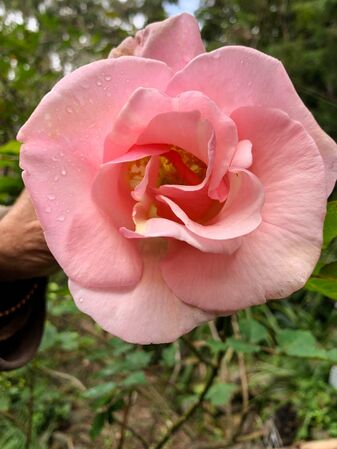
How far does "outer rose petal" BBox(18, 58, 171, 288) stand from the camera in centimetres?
39

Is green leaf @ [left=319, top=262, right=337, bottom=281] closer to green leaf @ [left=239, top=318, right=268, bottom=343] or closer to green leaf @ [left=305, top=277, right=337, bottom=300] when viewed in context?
green leaf @ [left=305, top=277, right=337, bottom=300]

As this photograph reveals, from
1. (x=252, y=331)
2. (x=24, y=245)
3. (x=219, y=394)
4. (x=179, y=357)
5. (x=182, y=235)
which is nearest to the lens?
(x=182, y=235)

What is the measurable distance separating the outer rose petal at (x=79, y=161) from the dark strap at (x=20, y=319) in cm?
36

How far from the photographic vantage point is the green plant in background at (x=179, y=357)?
1.08 metres

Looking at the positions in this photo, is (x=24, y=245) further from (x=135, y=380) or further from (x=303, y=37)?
(x=303, y=37)

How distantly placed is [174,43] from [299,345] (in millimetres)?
721

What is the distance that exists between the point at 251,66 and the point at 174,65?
3.8 inches

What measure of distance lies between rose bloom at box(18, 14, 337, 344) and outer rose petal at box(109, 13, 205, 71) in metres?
0.06

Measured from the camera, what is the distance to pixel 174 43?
18.3 inches

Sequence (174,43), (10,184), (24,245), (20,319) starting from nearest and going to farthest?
(174,43) → (24,245) → (20,319) → (10,184)

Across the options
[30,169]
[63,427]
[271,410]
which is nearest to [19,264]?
[30,169]

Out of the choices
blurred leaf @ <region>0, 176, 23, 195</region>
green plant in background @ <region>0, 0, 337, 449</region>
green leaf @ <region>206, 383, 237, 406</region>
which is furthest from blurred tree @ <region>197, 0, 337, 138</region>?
blurred leaf @ <region>0, 176, 23, 195</region>

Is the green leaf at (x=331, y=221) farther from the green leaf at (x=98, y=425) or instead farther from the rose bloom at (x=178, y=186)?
the green leaf at (x=98, y=425)

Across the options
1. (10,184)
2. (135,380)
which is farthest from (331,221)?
(135,380)
